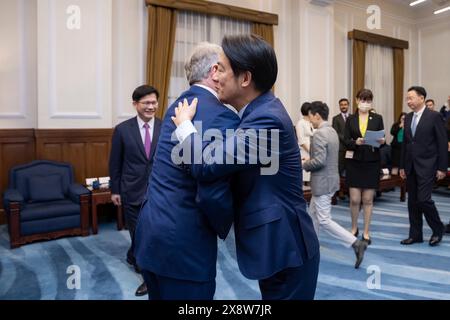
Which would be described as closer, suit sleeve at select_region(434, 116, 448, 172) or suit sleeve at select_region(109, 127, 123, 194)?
suit sleeve at select_region(109, 127, 123, 194)

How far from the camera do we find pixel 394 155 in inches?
291

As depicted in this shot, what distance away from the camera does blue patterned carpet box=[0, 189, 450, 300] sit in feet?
9.30

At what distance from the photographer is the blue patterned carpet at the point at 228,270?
9.30ft

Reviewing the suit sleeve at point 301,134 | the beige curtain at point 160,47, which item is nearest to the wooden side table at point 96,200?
the beige curtain at point 160,47

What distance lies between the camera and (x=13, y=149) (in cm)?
494

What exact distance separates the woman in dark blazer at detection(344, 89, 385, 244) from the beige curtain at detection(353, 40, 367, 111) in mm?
4320

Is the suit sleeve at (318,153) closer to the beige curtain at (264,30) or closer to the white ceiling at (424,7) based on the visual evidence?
the beige curtain at (264,30)

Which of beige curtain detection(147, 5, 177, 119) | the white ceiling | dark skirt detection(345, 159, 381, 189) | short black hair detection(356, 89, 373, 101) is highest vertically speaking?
the white ceiling

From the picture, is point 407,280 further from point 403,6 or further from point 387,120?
point 403,6

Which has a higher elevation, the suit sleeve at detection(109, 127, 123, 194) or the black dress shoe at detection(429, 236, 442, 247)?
the suit sleeve at detection(109, 127, 123, 194)

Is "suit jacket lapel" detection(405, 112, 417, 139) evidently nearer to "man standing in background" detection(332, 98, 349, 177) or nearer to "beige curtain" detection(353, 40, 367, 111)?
"man standing in background" detection(332, 98, 349, 177)

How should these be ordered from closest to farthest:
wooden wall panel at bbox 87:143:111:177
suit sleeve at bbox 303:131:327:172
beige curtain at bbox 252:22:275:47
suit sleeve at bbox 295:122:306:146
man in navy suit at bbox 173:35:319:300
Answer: man in navy suit at bbox 173:35:319:300 → suit sleeve at bbox 303:131:327:172 → wooden wall panel at bbox 87:143:111:177 → suit sleeve at bbox 295:122:306:146 → beige curtain at bbox 252:22:275:47

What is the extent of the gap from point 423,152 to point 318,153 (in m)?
1.27

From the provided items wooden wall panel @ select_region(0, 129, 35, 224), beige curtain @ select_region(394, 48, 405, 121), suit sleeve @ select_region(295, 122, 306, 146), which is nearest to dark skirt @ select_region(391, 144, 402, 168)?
beige curtain @ select_region(394, 48, 405, 121)
